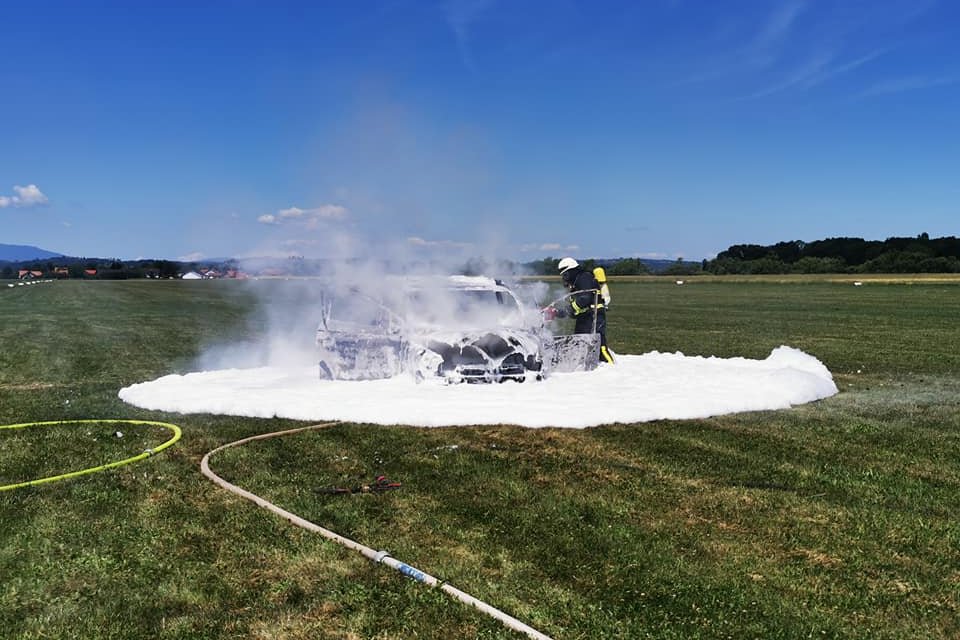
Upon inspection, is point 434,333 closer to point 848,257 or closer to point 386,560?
point 386,560

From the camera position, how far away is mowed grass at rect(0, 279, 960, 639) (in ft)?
12.4

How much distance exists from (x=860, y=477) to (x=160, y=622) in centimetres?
555

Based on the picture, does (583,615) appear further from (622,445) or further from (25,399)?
(25,399)

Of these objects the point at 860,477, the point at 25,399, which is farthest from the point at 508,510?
the point at 25,399

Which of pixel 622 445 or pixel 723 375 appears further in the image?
pixel 723 375

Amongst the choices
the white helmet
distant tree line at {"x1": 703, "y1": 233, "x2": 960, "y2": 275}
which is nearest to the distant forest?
distant tree line at {"x1": 703, "y1": 233, "x2": 960, "y2": 275}

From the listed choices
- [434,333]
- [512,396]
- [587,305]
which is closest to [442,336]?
[434,333]

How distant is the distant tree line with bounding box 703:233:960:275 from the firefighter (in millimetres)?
78306

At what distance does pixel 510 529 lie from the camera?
4.95 meters

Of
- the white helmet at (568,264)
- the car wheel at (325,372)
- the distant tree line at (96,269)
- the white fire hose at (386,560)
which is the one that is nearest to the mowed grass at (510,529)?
the white fire hose at (386,560)

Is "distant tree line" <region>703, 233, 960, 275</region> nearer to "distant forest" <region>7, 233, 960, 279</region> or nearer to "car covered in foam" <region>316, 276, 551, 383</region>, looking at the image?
"distant forest" <region>7, 233, 960, 279</region>

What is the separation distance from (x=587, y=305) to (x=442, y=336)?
3312 millimetres

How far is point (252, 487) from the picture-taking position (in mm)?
5969

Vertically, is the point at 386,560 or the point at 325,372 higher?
the point at 325,372
